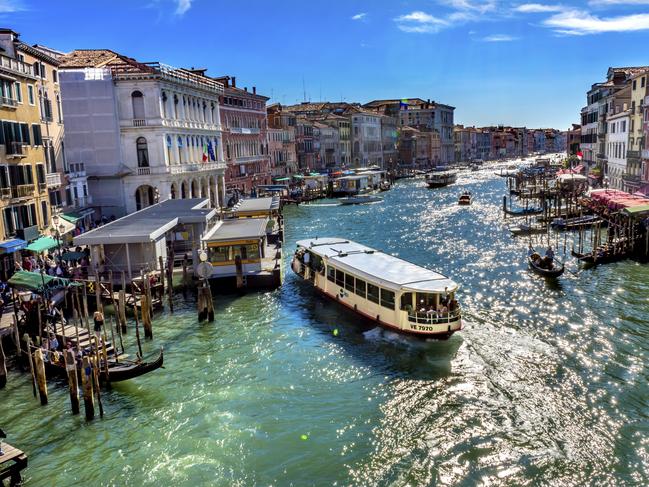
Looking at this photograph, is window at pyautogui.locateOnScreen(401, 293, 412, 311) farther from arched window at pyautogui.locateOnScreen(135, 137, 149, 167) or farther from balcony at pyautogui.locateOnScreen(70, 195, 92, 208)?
arched window at pyautogui.locateOnScreen(135, 137, 149, 167)

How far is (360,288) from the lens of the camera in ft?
73.9

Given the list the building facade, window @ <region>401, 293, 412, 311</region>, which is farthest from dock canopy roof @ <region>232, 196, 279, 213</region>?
window @ <region>401, 293, 412, 311</region>

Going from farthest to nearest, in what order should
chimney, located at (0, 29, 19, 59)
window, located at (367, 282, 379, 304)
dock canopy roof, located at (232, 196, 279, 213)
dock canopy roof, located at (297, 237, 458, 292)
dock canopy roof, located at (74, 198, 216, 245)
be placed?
dock canopy roof, located at (232, 196, 279, 213)
chimney, located at (0, 29, 19, 59)
dock canopy roof, located at (74, 198, 216, 245)
window, located at (367, 282, 379, 304)
dock canopy roof, located at (297, 237, 458, 292)

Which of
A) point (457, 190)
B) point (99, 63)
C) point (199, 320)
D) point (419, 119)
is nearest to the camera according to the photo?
point (199, 320)

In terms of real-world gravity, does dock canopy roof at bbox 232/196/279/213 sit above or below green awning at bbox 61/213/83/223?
below

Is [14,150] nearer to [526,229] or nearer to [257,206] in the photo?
[257,206]

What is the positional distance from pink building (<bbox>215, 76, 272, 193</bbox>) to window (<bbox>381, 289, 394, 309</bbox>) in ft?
152

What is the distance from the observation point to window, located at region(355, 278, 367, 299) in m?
22.3

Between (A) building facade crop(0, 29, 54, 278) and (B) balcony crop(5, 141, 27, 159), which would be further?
(B) balcony crop(5, 141, 27, 159)

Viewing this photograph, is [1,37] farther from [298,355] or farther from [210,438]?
[210,438]

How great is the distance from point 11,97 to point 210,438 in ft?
69.5

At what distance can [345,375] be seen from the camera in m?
18.0

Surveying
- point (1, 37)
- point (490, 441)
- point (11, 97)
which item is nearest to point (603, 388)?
point (490, 441)

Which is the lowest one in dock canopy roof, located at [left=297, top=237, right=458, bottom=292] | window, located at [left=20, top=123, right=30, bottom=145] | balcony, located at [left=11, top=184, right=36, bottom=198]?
dock canopy roof, located at [left=297, top=237, right=458, bottom=292]
